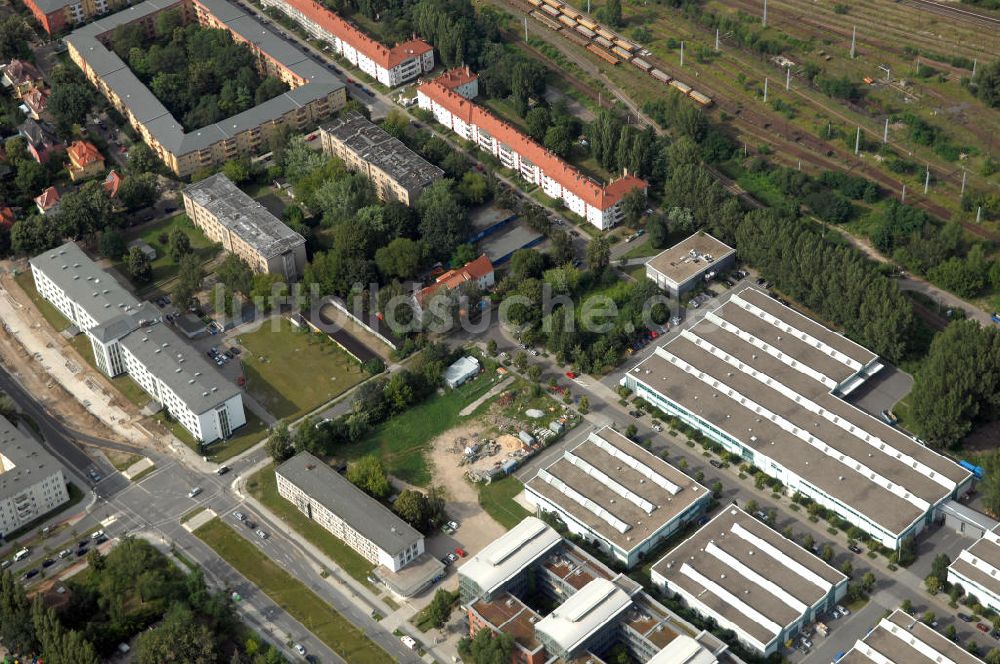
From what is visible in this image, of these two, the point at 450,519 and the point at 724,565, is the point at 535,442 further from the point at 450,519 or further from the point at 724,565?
the point at 724,565

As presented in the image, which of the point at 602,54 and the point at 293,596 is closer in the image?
the point at 293,596

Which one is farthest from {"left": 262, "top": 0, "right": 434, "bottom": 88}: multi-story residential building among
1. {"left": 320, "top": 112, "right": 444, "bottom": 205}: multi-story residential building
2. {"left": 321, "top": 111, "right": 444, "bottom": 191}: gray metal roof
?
{"left": 320, "top": 112, "right": 444, "bottom": 205}: multi-story residential building

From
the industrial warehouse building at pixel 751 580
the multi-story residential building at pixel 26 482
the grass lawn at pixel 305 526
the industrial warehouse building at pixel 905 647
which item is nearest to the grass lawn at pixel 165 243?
the multi-story residential building at pixel 26 482

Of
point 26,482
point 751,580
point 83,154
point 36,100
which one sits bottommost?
point 751,580

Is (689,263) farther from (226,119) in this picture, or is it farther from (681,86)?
(226,119)

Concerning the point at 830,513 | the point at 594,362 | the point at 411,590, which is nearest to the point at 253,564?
the point at 411,590

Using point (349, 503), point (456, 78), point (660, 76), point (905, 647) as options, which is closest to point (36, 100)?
point (456, 78)

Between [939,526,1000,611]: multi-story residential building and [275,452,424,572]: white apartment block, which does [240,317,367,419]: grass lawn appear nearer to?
[275,452,424,572]: white apartment block

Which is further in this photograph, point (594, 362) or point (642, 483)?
point (594, 362)
